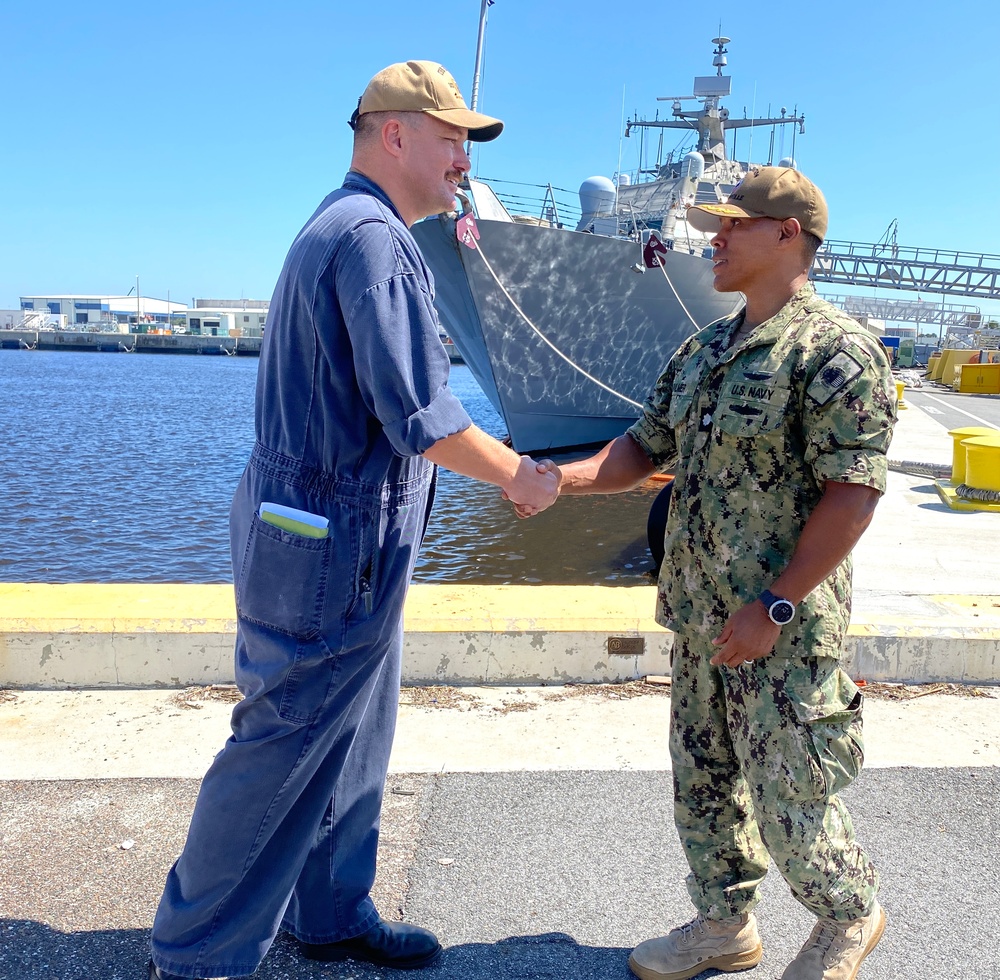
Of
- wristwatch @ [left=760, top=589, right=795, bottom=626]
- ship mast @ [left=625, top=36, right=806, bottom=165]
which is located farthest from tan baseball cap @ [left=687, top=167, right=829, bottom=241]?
ship mast @ [left=625, top=36, right=806, bottom=165]

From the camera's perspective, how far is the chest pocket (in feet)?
6.20

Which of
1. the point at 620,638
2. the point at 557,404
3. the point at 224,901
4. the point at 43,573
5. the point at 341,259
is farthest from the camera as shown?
the point at 557,404

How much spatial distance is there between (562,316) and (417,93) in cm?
1480

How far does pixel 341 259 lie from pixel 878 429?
1083 mm

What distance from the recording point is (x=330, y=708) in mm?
1903

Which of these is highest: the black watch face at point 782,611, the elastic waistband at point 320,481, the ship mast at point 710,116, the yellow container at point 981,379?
the ship mast at point 710,116

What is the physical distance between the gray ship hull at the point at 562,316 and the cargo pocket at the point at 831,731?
13.4 m

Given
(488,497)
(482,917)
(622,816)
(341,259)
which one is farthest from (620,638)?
(488,497)

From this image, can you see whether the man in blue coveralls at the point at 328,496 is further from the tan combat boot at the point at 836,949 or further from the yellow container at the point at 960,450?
the yellow container at the point at 960,450

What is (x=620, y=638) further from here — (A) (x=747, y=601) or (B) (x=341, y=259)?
(B) (x=341, y=259)

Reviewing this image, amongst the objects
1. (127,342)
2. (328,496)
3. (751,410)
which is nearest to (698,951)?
(751,410)

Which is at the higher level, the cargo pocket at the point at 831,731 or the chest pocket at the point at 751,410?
the chest pocket at the point at 751,410

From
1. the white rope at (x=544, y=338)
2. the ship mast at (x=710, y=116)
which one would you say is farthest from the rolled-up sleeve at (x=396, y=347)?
the ship mast at (x=710, y=116)

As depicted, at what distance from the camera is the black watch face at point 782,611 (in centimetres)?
184
